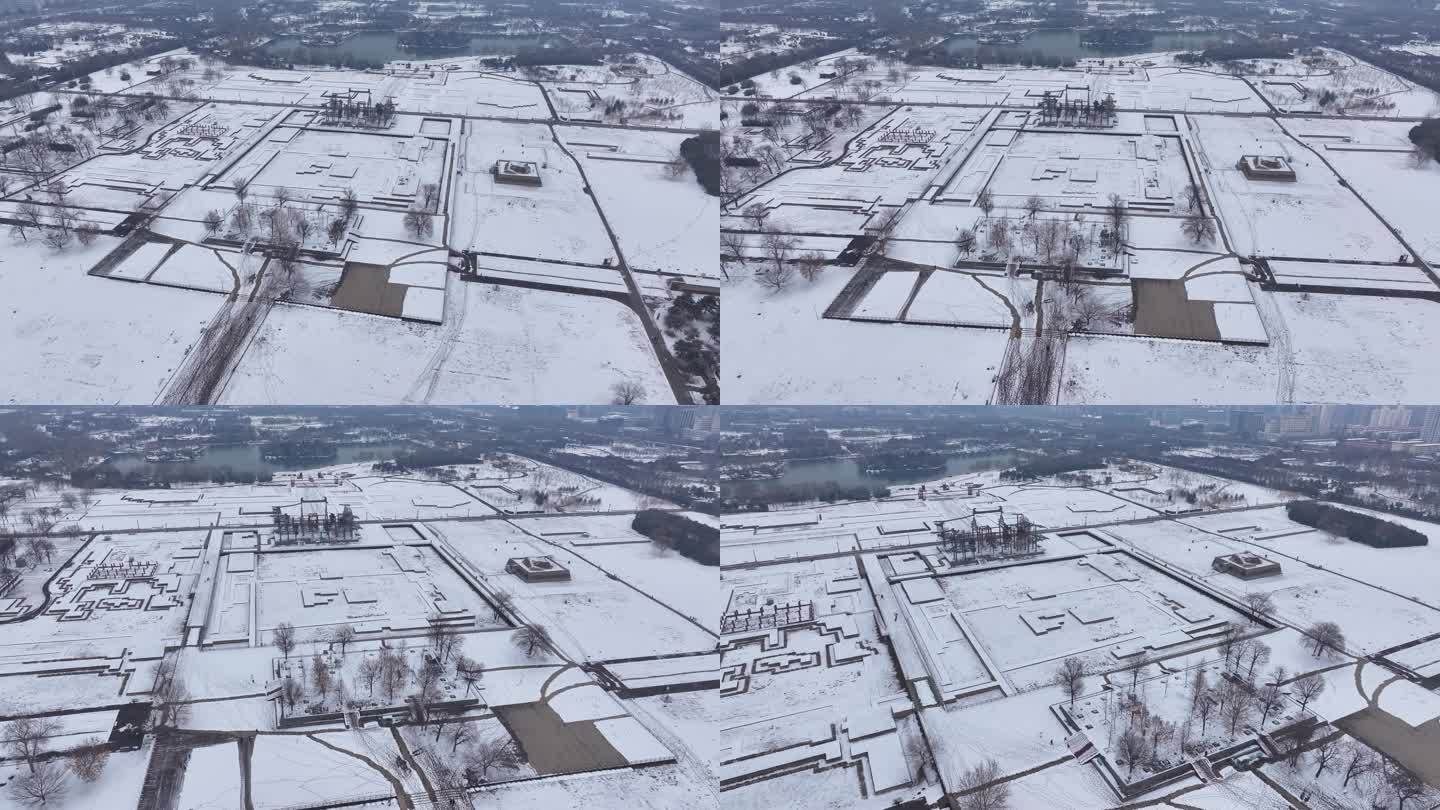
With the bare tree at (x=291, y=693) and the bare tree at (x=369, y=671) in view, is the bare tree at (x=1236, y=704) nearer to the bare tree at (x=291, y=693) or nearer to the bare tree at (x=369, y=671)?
the bare tree at (x=369, y=671)

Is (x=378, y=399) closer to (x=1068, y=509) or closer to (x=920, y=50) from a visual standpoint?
(x=1068, y=509)

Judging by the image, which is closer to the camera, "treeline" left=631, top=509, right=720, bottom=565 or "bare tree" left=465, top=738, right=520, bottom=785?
"bare tree" left=465, top=738, right=520, bottom=785

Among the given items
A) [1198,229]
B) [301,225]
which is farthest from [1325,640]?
[301,225]

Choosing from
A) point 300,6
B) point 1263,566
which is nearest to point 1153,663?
point 1263,566

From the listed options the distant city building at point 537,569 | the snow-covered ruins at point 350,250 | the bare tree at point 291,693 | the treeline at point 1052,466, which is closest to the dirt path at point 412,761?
the bare tree at point 291,693

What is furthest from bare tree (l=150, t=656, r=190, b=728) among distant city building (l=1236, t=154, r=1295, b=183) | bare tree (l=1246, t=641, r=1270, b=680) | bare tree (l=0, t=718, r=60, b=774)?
distant city building (l=1236, t=154, r=1295, b=183)

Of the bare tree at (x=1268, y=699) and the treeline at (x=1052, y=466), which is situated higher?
the bare tree at (x=1268, y=699)

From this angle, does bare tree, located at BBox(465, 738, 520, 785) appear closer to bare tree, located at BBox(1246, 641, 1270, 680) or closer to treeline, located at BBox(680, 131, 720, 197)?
bare tree, located at BBox(1246, 641, 1270, 680)
